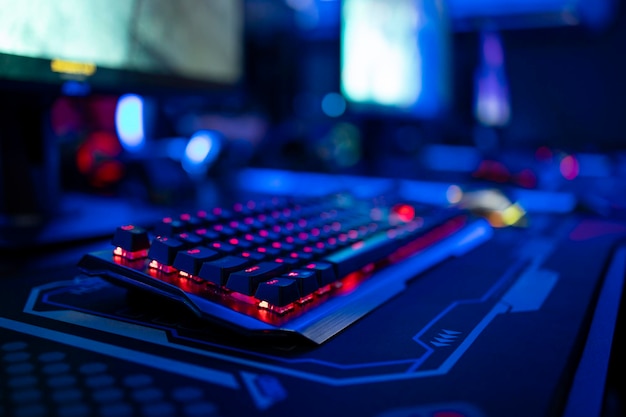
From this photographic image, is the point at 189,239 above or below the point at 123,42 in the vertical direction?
below

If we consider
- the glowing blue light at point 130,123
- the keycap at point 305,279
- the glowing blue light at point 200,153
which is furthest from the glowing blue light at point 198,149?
the keycap at point 305,279

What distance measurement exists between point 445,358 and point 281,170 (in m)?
0.93

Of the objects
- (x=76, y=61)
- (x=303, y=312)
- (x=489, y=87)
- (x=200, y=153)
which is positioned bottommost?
(x=303, y=312)

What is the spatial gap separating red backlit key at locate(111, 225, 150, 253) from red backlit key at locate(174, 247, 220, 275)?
5cm

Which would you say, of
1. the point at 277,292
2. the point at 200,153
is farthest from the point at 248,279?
the point at 200,153

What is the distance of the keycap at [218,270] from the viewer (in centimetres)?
39

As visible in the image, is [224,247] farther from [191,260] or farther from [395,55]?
[395,55]

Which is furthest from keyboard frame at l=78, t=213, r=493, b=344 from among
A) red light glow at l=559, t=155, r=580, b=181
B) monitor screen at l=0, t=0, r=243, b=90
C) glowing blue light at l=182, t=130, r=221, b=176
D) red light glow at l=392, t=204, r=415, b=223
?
red light glow at l=559, t=155, r=580, b=181

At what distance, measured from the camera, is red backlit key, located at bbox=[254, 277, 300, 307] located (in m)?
0.38

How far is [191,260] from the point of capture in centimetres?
41

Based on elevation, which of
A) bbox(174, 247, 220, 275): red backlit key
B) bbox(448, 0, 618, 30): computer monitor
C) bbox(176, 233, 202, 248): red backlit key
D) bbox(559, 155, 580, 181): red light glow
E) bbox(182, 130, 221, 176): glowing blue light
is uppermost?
bbox(448, 0, 618, 30): computer monitor

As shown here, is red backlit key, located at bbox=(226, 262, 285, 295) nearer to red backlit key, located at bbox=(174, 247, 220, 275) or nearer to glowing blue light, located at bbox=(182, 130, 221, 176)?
red backlit key, located at bbox=(174, 247, 220, 275)

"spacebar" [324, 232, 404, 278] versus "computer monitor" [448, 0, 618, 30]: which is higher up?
"computer monitor" [448, 0, 618, 30]

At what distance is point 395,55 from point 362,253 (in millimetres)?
897
